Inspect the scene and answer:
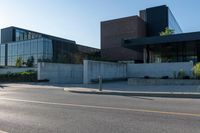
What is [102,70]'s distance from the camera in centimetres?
3195

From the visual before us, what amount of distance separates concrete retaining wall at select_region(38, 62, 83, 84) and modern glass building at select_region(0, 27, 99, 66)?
2838cm

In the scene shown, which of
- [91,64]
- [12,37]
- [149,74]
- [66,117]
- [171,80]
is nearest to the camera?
[66,117]

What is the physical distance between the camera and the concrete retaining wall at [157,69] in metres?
31.3

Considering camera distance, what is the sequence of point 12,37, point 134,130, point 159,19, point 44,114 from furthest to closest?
point 12,37
point 159,19
point 44,114
point 134,130

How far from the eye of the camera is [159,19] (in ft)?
210

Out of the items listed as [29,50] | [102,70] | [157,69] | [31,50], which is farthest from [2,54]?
[157,69]

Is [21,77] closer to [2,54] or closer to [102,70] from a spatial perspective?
[102,70]

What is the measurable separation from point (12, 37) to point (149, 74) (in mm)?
53026

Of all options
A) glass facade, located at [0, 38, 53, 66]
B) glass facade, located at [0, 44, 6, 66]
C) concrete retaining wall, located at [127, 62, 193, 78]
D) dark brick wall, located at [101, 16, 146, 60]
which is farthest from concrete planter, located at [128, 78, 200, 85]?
glass facade, located at [0, 44, 6, 66]

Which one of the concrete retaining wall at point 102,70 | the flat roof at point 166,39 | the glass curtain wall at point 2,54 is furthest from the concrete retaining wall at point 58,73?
the glass curtain wall at point 2,54

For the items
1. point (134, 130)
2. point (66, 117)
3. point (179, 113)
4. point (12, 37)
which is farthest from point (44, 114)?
point (12, 37)

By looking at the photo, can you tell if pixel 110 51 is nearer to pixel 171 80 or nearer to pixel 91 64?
pixel 91 64

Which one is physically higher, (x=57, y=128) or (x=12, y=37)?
(x=12, y=37)

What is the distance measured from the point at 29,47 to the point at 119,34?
25.2 meters
